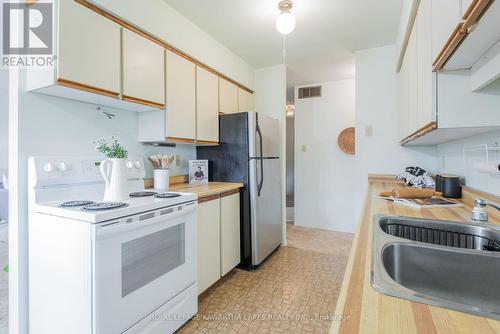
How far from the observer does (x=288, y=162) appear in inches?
189

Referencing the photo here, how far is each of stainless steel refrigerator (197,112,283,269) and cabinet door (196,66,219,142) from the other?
112 mm

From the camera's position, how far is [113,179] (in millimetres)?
1555

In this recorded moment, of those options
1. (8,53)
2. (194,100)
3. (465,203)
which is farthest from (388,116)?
(8,53)

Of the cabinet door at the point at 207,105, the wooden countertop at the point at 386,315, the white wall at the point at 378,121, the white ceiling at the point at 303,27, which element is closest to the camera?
the wooden countertop at the point at 386,315

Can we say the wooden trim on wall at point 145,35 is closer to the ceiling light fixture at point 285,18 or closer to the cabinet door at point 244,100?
the cabinet door at point 244,100

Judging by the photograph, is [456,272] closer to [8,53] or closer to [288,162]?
[8,53]

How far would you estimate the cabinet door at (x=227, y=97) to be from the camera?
2744 mm

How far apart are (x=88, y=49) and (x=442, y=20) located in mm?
1811

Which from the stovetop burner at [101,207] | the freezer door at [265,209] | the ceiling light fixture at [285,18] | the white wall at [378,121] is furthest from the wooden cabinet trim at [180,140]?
the white wall at [378,121]

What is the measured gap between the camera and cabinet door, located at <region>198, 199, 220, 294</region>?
2.01m

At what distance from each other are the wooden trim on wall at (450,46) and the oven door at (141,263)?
5.07ft

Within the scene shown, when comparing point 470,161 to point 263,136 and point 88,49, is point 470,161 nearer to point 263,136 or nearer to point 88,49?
point 263,136

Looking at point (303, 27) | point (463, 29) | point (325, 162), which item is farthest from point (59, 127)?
point (325, 162)

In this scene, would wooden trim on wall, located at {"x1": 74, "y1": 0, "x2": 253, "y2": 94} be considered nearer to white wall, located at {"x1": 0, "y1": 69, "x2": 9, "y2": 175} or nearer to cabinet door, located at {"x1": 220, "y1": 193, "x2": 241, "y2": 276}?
cabinet door, located at {"x1": 220, "y1": 193, "x2": 241, "y2": 276}
